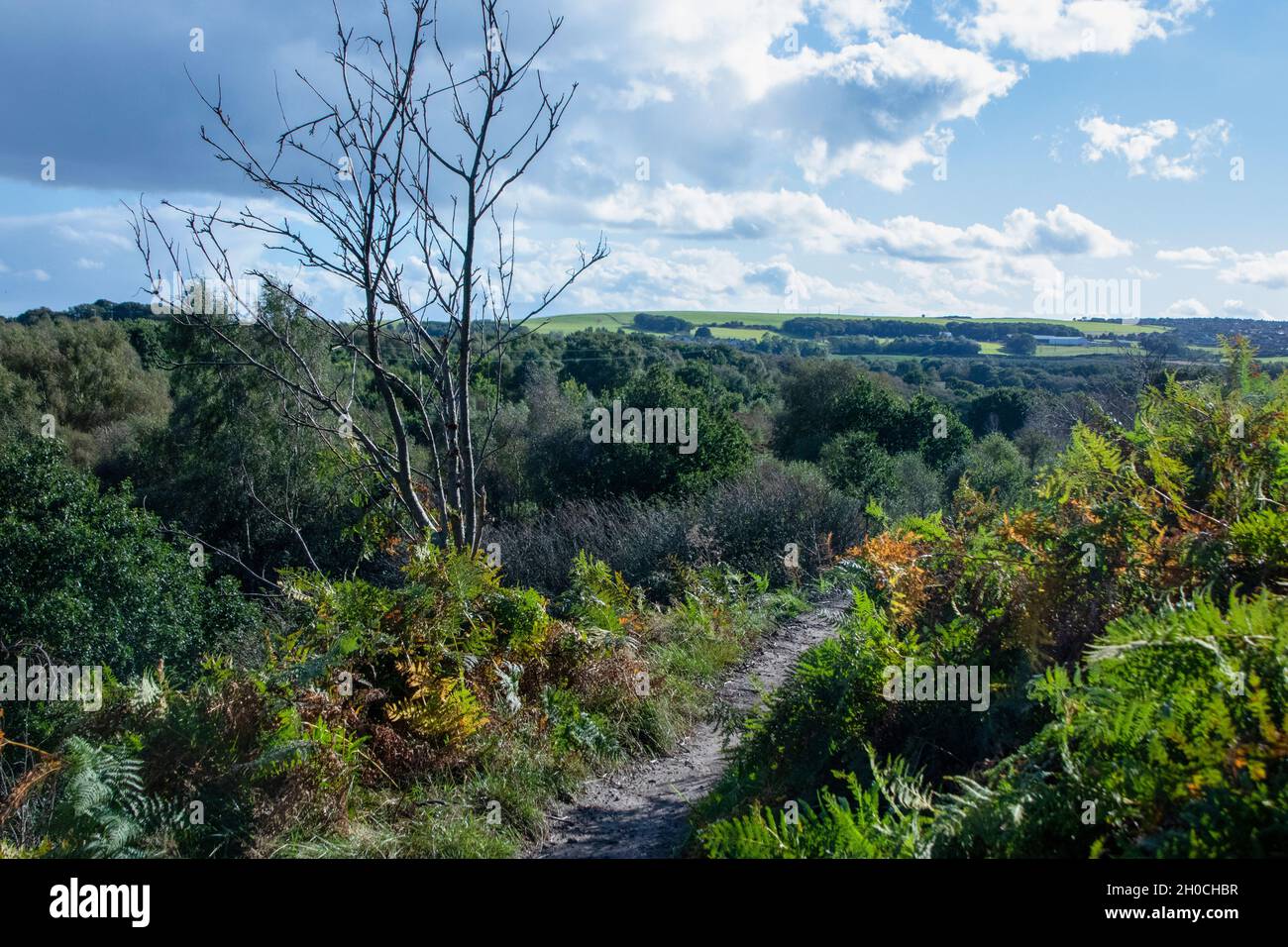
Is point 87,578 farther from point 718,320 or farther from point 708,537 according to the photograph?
point 718,320

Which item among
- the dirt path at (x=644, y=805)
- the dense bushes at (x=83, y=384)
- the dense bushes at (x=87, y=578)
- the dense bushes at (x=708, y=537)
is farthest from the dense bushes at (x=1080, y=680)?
the dense bushes at (x=83, y=384)

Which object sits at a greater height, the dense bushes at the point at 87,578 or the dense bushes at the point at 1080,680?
the dense bushes at the point at 1080,680

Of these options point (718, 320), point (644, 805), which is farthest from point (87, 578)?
point (718, 320)

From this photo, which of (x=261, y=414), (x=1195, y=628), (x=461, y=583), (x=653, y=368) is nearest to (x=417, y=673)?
(x=461, y=583)

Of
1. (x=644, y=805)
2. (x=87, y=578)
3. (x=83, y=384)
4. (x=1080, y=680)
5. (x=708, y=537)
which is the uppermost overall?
(x=83, y=384)

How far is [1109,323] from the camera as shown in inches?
1740

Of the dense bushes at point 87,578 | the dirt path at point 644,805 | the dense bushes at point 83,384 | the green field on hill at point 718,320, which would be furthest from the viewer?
the green field on hill at point 718,320

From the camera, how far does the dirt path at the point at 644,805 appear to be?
4.23 meters

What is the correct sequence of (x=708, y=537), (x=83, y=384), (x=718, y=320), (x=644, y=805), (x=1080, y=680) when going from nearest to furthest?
(x=1080, y=680)
(x=644, y=805)
(x=708, y=537)
(x=83, y=384)
(x=718, y=320)

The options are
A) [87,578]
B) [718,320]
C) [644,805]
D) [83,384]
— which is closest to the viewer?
[644,805]

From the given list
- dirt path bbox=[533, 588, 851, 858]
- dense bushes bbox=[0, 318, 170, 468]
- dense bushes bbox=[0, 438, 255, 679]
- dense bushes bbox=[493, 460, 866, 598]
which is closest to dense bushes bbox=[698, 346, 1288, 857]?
dirt path bbox=[533, 588, 851, 858]

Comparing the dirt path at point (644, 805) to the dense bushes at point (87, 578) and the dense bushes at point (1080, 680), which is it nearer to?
the dense bushes at point (1080, 680)

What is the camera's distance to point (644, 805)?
478 centimetres

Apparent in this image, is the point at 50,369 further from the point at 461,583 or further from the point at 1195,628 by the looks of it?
the point at 1195,628
